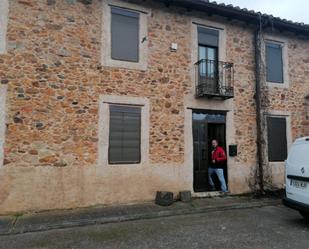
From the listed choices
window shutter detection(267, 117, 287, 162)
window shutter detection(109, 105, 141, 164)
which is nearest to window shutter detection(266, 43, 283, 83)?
window shutter detection(267, 117, 287, 162)

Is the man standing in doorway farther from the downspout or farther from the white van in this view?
the white van

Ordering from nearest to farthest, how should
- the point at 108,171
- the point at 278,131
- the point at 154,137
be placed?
the point at 108,171
the point at 154,137
the point at 278,131

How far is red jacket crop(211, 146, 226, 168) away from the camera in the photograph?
8.73 meters

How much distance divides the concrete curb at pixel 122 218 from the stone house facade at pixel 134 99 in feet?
3.49

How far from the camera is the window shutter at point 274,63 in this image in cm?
1008

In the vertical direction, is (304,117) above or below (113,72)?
below

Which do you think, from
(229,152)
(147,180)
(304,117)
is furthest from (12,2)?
(304,117)

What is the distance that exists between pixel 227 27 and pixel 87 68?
5.02 metres

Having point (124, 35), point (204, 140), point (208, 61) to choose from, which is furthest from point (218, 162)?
point (124, 35)

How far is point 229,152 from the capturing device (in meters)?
9.12

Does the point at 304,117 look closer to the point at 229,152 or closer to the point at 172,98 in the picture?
the point at 229,152

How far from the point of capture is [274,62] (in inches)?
403

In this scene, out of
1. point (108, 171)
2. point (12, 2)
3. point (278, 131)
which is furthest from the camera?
point (278, 131)

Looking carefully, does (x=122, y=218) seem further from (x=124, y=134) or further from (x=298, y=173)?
(x=298, y=173)
